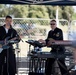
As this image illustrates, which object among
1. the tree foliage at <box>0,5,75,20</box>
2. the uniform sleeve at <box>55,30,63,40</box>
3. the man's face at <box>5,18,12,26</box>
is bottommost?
the uniform sleeve at <box>55,30,63,40</box>

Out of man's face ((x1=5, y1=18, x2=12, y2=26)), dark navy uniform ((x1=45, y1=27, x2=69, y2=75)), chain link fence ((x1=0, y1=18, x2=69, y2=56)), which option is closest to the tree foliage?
chain link fence ((x1=0, y1=18, x2=69, y2=56))

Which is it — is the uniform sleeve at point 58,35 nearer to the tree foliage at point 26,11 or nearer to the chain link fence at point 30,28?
the chain link fence at point 30,28

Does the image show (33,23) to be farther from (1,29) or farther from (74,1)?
(1,29)

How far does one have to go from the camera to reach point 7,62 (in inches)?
311

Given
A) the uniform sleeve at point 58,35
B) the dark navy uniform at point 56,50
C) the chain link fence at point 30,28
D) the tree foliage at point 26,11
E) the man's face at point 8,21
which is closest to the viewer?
the dark navy uniform at point 56,50

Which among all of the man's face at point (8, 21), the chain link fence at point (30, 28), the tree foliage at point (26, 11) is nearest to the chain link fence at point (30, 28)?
the chain link fence at point (30, 28)

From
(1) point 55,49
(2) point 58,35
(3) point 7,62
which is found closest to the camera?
(1) point 55,49

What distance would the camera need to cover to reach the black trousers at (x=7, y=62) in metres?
A: 7.81

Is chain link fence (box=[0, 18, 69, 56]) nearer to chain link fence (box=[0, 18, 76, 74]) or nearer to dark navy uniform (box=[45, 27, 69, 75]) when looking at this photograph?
chain link fence (box=[0, 18, 76, 74])

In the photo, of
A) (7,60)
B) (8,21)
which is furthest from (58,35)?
(7,60)

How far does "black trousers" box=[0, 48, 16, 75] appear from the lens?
7812 mm

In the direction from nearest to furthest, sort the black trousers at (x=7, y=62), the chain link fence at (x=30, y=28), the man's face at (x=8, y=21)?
the man's face at (x=8, y=21) < the black trousers at (x=7, y=62) < the chain link fence at (x=30, y=28)

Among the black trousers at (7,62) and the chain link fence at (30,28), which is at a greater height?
the chain link fence at (30,28)

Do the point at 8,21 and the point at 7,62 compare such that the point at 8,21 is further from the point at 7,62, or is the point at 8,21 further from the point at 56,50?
the point at 56,50
